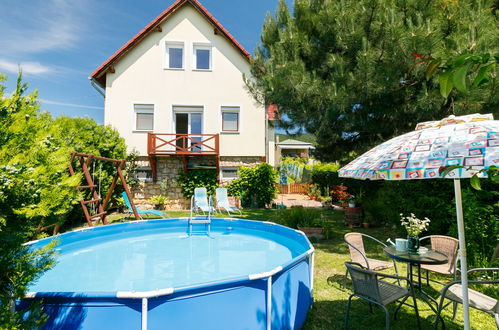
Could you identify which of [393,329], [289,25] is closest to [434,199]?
[393,329]

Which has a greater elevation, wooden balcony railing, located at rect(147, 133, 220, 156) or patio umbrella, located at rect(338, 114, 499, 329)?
wooden balcony railing, located at rect(147, 133, 220, 156)

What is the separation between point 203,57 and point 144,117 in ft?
15.1

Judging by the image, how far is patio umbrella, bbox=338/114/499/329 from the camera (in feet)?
7.71

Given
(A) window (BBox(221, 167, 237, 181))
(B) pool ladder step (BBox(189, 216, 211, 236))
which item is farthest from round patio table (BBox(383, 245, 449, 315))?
(A) window (BBox(221, 167, 237, 181))

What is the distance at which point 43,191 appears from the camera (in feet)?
7.46

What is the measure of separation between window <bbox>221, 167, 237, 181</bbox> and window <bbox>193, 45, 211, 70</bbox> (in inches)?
221

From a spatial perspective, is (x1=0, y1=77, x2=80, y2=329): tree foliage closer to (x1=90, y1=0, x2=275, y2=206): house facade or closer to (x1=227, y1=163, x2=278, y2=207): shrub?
(x1=90, y1=0, x2=275, y2=206): house facade

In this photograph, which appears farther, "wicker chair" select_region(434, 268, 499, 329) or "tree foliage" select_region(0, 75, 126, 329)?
"wicker chair" select_region(434, 268, 499, 329)

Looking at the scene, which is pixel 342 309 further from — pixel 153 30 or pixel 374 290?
pixel 153 30

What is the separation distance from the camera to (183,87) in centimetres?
1391

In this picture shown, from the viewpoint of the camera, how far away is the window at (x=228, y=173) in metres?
14.1

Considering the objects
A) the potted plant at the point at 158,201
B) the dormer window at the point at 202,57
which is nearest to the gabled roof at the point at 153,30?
the dormer window at the point at 202,57

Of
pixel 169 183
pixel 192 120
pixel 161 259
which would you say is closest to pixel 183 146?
pixel 192 120

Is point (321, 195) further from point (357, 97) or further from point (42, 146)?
point (42, 146)
